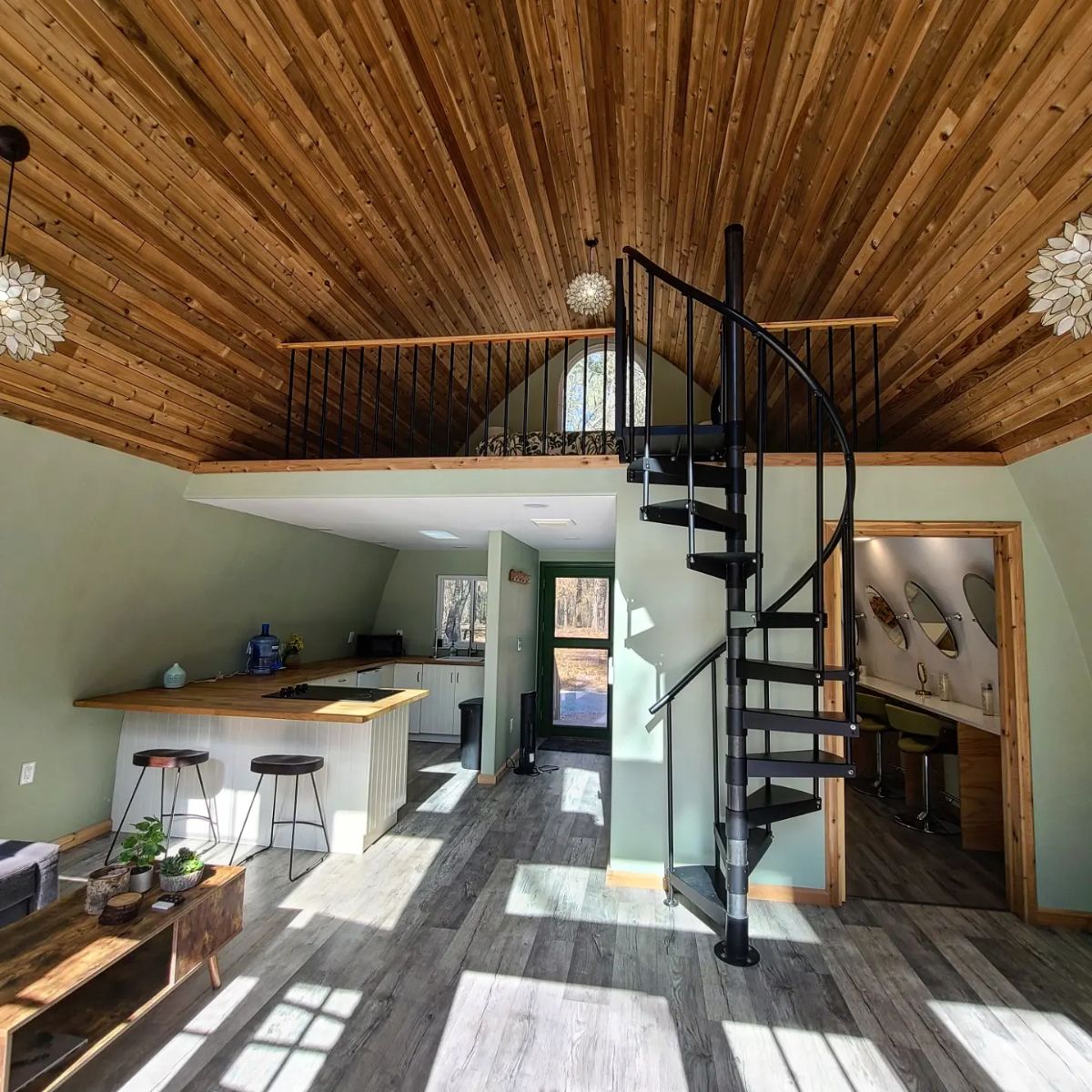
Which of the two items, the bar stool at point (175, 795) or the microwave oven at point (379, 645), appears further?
the microwave oven at point (379, 645)

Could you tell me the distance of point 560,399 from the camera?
274 inches

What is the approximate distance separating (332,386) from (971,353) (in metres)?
4.20

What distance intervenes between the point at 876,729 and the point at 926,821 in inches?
34.2

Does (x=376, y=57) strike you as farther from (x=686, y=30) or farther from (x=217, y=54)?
(x=686, y=30)

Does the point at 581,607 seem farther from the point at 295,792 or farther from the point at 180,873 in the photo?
the point at 180,873

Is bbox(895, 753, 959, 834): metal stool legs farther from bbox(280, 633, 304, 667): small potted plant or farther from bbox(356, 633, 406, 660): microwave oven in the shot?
bbox(280, 633, 304, 667): small potted plant

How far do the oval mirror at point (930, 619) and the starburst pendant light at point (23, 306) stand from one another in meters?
5.80

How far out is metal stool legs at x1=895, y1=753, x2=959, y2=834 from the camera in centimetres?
425

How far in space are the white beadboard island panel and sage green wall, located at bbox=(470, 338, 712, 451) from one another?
3.92m

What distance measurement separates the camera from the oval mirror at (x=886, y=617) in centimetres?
548

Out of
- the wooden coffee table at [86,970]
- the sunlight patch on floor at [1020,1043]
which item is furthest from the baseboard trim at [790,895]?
the wooden coffee table at [86,970]

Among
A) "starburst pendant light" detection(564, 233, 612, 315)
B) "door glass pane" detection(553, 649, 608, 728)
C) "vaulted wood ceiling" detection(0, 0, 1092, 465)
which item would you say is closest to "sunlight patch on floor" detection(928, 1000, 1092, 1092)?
"vaulted wood ceiling" detection(0, 0, 1092, 465)

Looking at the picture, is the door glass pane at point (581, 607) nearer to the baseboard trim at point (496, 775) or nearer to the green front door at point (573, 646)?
the green front door at point (573, 646)

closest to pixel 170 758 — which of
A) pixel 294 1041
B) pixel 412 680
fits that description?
pixel 294 1041
